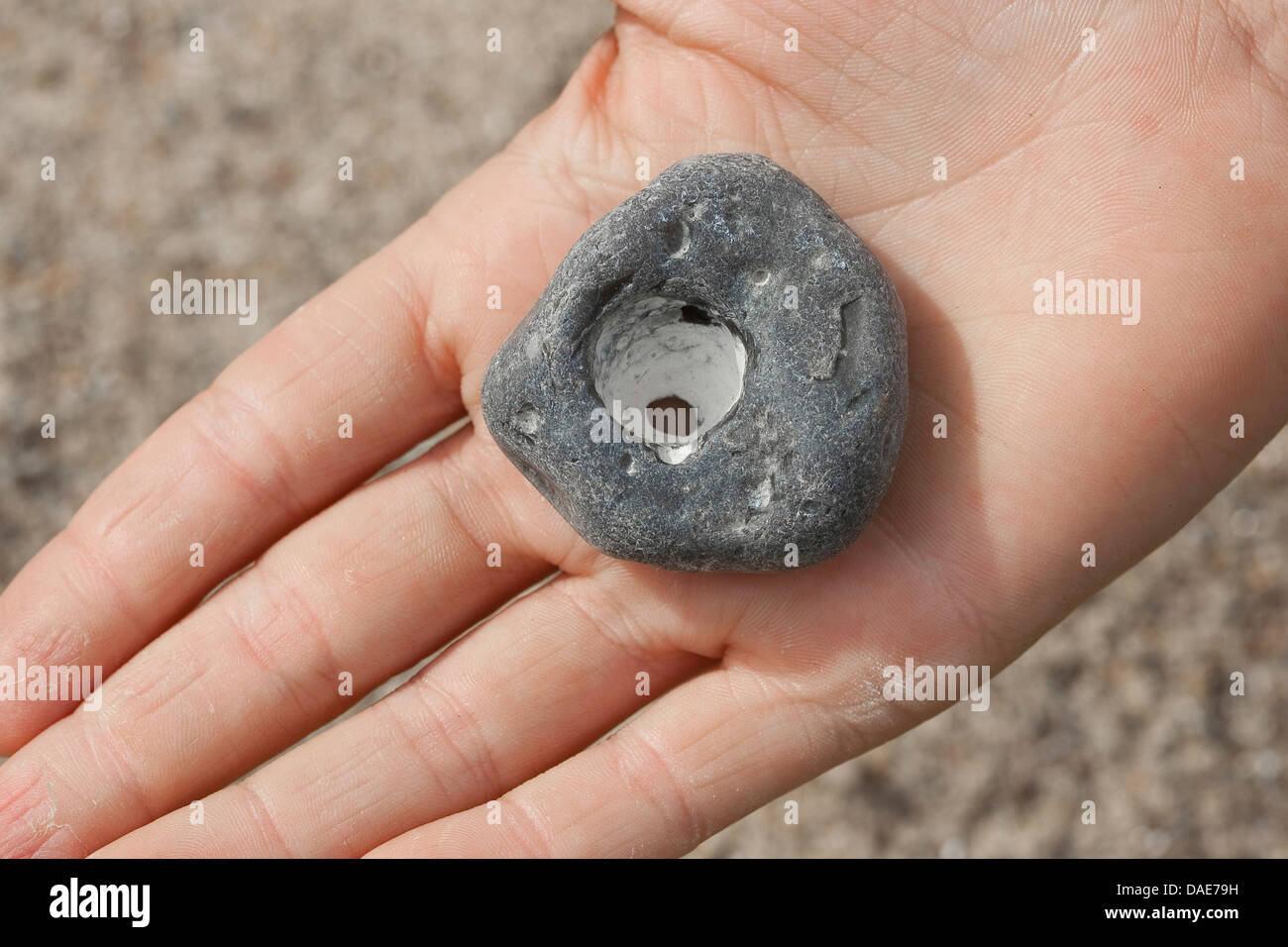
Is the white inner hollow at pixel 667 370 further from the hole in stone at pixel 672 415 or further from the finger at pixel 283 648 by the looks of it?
the finger at pixel 283 648

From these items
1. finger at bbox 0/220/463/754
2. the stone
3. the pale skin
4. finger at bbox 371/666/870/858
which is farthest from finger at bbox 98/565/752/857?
finger at bbox 0/220/463/754

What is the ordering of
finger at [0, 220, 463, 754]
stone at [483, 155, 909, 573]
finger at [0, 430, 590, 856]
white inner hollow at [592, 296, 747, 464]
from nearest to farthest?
1. stone at [483, 155, 909, 573]
2. white inner hollow at [592, 296, 747, 464]
3. finger at [0, 430, 590, 856]
4. finger at [0, 220, 463, 754]

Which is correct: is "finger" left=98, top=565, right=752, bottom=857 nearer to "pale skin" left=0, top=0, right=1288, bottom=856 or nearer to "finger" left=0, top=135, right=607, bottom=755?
"pale skin" left=0, top=0, right=1288, bottom=856

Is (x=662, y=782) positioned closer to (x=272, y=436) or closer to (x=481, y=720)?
(x=481, y=720)

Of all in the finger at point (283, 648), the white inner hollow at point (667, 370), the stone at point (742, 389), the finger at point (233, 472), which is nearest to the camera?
the stone at point (742, 389)

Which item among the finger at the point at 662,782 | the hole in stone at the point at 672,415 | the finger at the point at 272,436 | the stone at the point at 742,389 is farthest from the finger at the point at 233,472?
the finger at the point at 662,782

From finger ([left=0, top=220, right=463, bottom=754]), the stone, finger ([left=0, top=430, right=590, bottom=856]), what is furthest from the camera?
finger ([left=0, top=220, right=463, bottom=754])

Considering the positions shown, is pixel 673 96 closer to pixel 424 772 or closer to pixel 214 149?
pixel 424 772

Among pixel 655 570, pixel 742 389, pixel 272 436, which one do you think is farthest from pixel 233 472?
pixel 742 389
